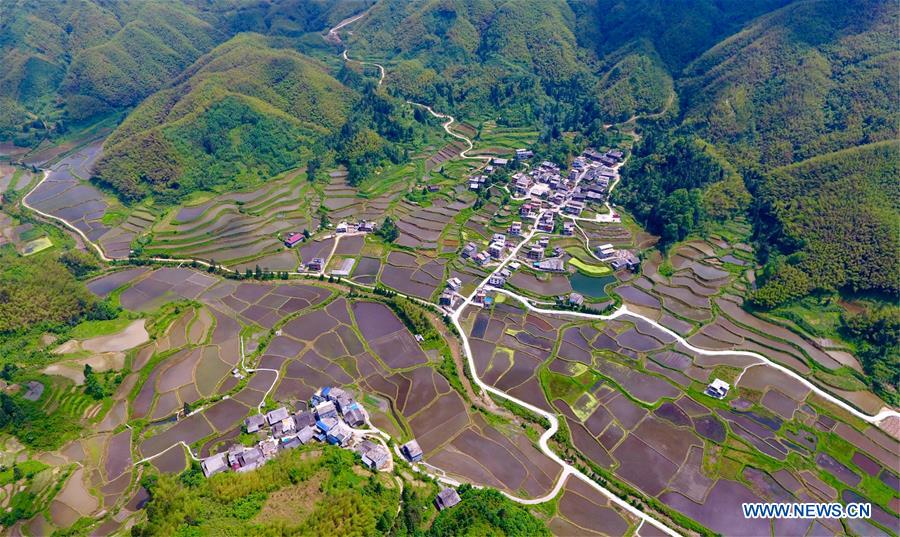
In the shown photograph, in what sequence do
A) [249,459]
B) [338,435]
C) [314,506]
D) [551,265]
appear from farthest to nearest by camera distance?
[551,265]
[338,435]
[249,459]
[314,506]

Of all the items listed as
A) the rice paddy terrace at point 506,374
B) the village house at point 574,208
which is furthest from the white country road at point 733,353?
the village house at point 574,208

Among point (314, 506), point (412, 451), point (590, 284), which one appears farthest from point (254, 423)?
point (590, 284)

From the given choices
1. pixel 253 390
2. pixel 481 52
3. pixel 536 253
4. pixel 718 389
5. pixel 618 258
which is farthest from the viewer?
pixel 481 52

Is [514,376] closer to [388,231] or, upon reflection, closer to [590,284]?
A: [590,284]

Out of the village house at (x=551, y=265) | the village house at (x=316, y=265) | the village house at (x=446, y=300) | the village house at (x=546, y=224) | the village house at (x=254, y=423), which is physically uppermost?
the village house at (x=546, y=224)

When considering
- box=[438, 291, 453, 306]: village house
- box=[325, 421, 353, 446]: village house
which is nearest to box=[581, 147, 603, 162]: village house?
box=[438, 291, 453, 306]: village house

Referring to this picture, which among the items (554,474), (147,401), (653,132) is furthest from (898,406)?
(147,401)

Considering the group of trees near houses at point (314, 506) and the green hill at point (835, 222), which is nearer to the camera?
the group of trees near houses at point (314, 506)

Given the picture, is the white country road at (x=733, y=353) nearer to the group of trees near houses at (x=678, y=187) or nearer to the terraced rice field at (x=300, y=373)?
the terraced rice field at (x=300, y=373)
